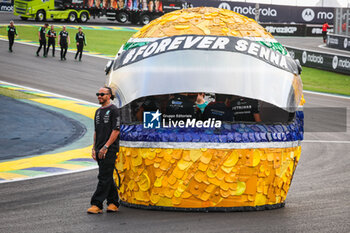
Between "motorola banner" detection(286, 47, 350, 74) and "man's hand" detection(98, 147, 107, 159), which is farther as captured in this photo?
"motorola banner" detection(286, 47, 350, 74)

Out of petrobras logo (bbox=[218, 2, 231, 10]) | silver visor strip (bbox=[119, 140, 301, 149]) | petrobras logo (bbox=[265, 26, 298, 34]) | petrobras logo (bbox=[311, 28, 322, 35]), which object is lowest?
petrobras logo (bbox=[311, 28, 322, 35])

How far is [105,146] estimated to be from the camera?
8320 mm

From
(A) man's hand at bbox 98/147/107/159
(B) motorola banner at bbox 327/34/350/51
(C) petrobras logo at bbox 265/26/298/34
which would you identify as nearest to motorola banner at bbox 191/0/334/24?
(C) petrobras logo at bbox 265/26/298/34

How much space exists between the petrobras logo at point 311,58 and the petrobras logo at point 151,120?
28.0 meters

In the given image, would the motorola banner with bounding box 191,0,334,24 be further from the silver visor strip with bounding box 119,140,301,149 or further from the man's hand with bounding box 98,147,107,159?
the man's hand with bounding box 98,147,107,159

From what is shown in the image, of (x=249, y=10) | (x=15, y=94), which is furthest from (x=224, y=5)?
(x=15, y=94)

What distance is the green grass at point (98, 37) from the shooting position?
127 feet

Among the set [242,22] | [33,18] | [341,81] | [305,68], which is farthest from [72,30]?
[242,22]

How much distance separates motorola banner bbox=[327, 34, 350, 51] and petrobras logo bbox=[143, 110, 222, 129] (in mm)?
37532

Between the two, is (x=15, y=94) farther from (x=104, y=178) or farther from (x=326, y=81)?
(x=104, y=178)

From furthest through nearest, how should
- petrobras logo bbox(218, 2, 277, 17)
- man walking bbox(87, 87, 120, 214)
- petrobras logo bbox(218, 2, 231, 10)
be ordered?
1. petrobras logo bbox(218, 2, 277, 17)
2. petrobras logo bbox(218, 2, 231, 10)
3. man walking bbox(87, 87, 120, 214)

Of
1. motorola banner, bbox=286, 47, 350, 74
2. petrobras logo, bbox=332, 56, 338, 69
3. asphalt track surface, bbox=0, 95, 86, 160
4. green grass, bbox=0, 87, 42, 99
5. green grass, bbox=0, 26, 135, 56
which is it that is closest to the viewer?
asphalt track surface, bbox=0, 95, 86, 160

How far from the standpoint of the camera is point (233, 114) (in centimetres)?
868

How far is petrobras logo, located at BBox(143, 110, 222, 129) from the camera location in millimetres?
8445
